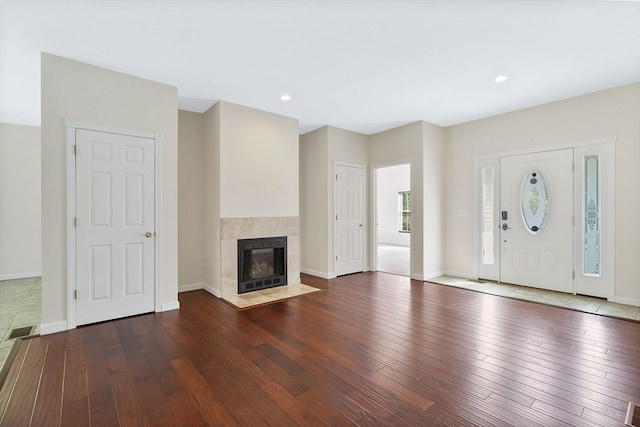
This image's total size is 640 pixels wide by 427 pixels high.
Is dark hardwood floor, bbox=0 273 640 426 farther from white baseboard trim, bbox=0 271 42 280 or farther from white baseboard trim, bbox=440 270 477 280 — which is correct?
white baseboard trim, bbox=0 271 42 280

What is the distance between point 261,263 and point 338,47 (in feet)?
10.7

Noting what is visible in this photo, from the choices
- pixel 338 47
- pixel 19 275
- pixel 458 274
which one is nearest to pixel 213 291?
pixel 338 47

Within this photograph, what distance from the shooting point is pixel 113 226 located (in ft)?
11.0

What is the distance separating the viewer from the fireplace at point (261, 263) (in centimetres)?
446

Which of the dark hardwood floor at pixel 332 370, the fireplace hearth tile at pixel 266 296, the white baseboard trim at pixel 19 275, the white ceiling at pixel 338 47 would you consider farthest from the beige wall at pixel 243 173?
the white baseboard trim at pixel 19 275

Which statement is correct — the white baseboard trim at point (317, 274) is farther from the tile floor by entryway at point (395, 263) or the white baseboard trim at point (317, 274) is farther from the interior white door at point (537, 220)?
the interior white door at point (537, 220)

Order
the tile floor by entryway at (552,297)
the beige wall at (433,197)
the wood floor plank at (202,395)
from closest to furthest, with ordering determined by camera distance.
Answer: the wood floor plank at (202,395), the tile floor by entryway at (552,297), the beige wall at (433,197)

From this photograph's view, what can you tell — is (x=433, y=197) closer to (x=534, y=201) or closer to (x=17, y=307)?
(x=534, y=201)

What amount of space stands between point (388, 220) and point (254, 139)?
8087 mm

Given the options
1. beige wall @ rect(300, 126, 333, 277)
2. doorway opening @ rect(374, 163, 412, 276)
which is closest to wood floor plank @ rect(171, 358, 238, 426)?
beige wall @ rect(300, 126, 333, 277)

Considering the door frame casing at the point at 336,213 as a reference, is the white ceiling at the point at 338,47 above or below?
above

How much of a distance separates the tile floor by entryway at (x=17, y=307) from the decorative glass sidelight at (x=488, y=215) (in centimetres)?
625

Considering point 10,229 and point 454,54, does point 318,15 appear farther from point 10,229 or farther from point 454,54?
point 10,229

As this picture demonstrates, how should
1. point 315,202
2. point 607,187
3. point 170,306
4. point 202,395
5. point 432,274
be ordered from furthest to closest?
point 315,202 < point 432,274 < point 607,187 < point 170,306 < point 202,395
